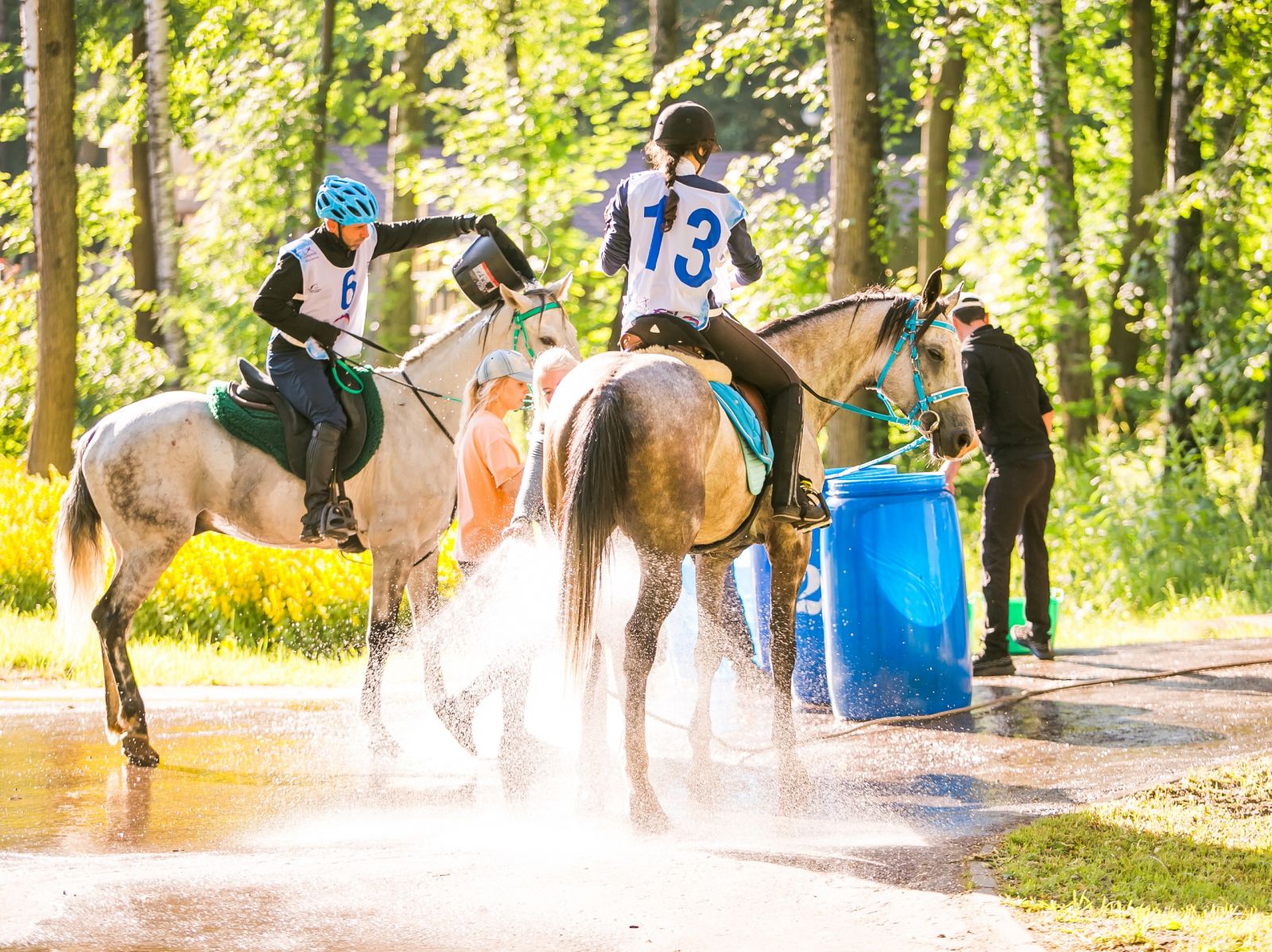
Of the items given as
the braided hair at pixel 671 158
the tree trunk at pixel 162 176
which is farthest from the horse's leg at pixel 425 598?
the tree trunk at pixel 162 176

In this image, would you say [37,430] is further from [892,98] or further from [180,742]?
[892,98]

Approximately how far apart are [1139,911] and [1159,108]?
15.3 meters

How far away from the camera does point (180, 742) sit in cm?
770

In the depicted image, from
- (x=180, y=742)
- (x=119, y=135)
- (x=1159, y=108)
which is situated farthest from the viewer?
(x=119, y=135)

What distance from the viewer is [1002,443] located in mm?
9398

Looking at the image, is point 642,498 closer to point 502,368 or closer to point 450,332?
point 502,368

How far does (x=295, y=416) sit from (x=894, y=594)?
10.7 feet

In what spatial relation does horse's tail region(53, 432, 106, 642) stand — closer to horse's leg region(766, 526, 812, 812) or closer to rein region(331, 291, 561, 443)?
rein region(331, 291, 561, 443)

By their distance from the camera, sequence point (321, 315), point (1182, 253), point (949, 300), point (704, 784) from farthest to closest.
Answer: point (1182, 253) < point (321, 315) < point (949, 300) < point (704, 784)

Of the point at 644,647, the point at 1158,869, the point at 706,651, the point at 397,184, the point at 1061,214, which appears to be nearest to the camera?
the point at 1158,869

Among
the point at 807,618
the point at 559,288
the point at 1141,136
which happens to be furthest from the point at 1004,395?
the point at 1141,136

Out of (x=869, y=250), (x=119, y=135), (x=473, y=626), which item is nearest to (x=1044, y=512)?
(x=869, y=250)

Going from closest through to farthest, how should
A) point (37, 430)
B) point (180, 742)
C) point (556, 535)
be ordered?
point (556, 535) < point (180, 742) < point (37, 430)

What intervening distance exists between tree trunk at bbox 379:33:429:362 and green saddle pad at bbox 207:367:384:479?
11.6m
